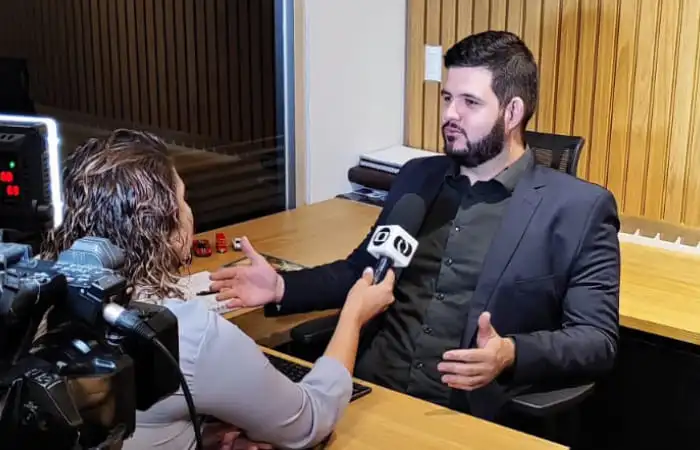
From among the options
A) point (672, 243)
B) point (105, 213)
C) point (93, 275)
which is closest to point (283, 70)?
point (672, 243)

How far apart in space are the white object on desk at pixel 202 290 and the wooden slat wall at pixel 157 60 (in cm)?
66

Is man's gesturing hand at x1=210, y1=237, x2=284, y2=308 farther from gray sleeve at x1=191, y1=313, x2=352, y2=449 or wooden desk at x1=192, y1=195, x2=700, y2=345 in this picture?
gray sleeve at x1=191, y1=313, x2=352, y2=449

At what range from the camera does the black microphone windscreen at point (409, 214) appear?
8.00ft

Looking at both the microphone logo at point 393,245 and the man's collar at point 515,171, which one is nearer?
the microphone logo at point 393,245

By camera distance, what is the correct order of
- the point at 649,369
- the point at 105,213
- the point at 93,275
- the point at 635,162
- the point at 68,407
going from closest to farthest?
the point at 68,407, the point at 93,275, the point at 105,213, the point at 649,369, the point at 635,162

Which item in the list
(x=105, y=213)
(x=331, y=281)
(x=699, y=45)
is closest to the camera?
(x=105, y=213)

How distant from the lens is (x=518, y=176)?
2418mm

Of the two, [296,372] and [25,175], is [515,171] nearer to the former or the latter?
[296,372]

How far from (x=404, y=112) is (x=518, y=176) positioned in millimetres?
1552

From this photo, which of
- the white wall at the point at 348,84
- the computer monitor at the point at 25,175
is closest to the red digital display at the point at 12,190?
the computer monitor at the point at 25,175

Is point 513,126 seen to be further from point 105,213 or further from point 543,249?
point 105,213

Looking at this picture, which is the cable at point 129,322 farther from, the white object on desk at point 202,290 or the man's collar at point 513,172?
the man's collar at point 513,172

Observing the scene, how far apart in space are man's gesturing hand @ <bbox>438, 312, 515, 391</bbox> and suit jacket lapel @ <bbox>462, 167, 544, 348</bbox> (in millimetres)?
207

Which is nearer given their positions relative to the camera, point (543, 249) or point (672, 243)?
point (543, 249)
